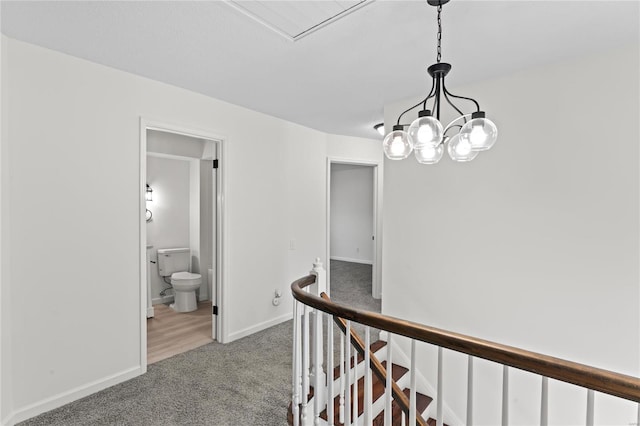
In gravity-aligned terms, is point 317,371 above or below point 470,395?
below

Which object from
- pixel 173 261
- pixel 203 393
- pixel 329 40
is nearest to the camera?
pixel 329 40

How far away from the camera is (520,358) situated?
112 centimetres

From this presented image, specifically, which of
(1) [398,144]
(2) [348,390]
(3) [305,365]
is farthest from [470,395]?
(1) [398,144]

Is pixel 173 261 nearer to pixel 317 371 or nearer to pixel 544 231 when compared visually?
pixel 317 371

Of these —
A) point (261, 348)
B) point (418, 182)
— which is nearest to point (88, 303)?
point (261, 348)

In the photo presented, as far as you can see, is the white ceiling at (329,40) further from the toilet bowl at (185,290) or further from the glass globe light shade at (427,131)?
the toilet bowl at (185,290)

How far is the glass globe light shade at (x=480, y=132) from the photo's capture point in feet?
4.77

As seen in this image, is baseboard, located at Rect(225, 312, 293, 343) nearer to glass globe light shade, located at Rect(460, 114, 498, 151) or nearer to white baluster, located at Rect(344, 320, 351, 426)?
white baluster, located at Rect(344, 320, 351, 426)

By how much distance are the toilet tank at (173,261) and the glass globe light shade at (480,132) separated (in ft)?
14.5

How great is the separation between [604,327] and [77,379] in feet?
12.4

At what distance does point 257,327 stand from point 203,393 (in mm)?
1263

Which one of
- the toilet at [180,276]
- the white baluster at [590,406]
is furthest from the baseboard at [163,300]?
the white baluster at [590,406]

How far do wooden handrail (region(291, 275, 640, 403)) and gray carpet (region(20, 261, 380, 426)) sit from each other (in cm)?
133

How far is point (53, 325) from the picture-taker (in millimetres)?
2299
